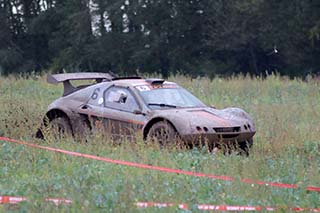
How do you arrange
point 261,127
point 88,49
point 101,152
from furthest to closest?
point 88,49, point 261,127, point 101,152

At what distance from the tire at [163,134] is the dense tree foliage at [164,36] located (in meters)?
31.6

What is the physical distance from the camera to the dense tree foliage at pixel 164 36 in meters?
44.0

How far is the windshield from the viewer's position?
1294 centimetres

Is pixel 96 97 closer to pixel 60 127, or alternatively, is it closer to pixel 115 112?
pixel 115 112

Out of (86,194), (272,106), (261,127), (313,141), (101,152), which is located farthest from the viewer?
(272,106)

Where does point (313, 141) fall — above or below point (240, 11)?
below

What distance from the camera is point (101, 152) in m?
11.3

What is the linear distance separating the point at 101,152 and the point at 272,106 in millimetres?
8559

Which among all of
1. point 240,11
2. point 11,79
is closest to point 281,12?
point 240,11

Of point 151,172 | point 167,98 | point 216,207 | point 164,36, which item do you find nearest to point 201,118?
point 167,98

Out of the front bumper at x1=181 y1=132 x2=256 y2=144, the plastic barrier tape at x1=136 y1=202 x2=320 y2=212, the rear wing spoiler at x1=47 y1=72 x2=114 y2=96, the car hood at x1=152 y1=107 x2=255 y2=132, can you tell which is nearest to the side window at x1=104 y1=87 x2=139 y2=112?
the car hood at x1=152 y1=107 x2=255 y2=132

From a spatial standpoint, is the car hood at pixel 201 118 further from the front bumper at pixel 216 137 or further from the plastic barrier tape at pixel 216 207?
the plastic barrier tape at pixel 216 207

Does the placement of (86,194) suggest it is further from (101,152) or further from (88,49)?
(88,49)

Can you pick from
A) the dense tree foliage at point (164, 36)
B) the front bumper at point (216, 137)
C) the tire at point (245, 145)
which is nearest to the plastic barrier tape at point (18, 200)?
the front bumper at point (216, 137)
